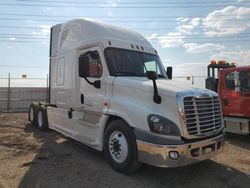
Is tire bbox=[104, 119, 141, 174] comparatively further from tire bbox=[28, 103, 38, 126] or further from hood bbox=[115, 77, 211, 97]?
tire bbox=[28, 103, 38, 126]

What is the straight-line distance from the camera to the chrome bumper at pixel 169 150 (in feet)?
17.7

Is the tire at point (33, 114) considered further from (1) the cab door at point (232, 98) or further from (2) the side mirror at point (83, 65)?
(1) the cab door at point (232, 98)

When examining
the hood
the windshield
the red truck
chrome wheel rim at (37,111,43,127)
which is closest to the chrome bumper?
the hood

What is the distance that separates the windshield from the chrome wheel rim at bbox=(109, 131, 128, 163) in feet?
4.69

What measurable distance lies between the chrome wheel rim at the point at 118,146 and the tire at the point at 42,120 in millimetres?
5677

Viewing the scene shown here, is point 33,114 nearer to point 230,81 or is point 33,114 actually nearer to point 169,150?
point 230,81

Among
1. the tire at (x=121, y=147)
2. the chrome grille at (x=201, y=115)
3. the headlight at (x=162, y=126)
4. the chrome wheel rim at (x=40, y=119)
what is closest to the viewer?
the headlight at (x=162, y=126)

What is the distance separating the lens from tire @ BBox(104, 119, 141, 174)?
19.5 feet

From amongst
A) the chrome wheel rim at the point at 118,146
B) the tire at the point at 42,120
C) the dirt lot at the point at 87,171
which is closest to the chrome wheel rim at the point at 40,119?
the tire at the point at 42,120

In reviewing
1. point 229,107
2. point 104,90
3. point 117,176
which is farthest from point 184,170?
point 229,107

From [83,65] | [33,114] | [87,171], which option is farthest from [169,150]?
[33,114]

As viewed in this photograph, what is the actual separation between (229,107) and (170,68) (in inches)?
129

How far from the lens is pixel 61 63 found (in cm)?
941

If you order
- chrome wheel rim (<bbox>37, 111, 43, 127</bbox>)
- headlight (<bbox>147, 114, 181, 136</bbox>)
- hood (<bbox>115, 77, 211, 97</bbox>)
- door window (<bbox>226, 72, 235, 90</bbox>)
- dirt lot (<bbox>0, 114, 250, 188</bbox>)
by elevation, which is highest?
door window (<bbox>226, 72, 235, 90</bbox>)
